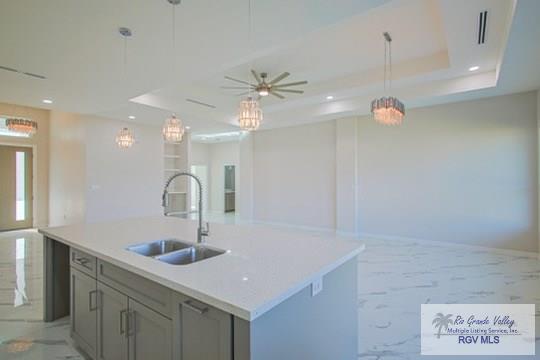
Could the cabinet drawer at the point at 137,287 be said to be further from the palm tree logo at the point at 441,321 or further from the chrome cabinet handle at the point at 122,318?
the palm tree logo at the point at 441,321

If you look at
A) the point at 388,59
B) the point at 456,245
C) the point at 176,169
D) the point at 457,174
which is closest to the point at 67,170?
the point at 176,169

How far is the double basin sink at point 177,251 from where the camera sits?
6.00 ft

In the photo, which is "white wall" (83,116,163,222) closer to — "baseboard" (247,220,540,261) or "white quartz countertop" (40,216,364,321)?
"baseboard" (247,220,540,261)

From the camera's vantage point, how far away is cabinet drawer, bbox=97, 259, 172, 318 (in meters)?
1.34

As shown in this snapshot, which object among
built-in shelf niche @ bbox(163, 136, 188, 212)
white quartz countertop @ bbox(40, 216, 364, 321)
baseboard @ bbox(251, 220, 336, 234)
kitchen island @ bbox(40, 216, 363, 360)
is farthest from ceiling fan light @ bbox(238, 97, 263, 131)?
built-in shelf niche @ bbox(163, 136, 188, 212)

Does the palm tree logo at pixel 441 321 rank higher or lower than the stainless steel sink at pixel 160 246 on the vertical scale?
lower

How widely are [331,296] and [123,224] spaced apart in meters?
2.04

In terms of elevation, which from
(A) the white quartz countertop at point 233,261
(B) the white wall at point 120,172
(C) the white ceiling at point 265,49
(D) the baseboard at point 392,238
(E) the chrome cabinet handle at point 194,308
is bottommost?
(D) the baseboard at point 392,238

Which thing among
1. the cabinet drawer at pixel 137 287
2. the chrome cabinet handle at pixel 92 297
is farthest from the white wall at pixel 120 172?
the cabinet drawer at pixel 137 287

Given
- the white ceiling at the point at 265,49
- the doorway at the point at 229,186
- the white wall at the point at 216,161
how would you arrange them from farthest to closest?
the doorway at the point at 229,186 → the white wall at the point at 216,161 → the white ceiling at the point at 265,49

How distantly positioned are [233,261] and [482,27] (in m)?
3.43

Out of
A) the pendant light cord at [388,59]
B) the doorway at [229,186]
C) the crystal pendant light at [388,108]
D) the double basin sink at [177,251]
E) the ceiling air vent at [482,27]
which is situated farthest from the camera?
the doorway at [229,186]

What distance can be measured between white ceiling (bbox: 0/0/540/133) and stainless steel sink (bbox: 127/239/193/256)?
1.97m

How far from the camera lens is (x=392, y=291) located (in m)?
3.20
